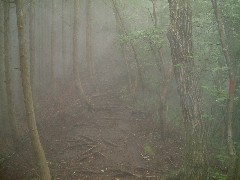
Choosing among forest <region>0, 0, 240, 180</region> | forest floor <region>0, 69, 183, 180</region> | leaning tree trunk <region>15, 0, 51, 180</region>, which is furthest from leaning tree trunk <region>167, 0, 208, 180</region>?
leaning tree trunk <region>15, 0, 51, 180</region>

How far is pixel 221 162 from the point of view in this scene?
11.0m

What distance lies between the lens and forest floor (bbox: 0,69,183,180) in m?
12.6

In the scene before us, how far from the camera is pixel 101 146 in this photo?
15273 mm

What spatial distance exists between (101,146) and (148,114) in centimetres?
478

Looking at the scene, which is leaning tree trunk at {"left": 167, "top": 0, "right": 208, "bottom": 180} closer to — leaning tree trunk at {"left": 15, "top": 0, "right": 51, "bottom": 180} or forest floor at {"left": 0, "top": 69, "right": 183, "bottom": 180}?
forest floor at {"left": 0, "top": 69, "right": 183, "bottom": 180}

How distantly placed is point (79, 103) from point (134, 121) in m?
5.52

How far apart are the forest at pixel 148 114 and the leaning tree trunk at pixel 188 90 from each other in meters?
Result: 0.03

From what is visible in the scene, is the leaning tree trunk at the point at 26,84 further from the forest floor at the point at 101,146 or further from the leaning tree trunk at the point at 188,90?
the leaning tree trunk at the point at 188,90

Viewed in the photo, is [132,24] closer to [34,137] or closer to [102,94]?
[102,94]

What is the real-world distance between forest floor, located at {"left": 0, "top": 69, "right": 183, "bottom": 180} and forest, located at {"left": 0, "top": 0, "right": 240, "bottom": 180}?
0.05 m

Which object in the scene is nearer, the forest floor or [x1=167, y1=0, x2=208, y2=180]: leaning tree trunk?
[x1=167, y1=0, x2=208, y2=180]: leaning tree trunk

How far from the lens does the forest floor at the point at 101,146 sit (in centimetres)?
1259

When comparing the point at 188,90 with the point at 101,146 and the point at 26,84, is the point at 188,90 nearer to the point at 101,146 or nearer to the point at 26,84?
the point at 26,84

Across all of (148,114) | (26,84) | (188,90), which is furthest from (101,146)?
(188,90)
